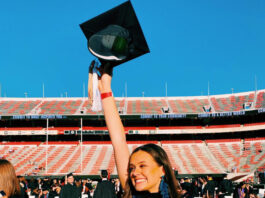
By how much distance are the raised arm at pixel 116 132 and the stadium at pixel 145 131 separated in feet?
125

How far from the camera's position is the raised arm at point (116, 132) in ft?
8.37

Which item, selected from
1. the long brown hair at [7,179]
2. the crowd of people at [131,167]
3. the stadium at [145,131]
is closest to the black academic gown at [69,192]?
the crowd of people at [131,167]

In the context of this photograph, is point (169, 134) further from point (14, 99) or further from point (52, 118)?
point (14, 99)

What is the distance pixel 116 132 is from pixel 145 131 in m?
43.0

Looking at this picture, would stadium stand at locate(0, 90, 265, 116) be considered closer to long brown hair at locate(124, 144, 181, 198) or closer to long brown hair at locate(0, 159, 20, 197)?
long brown hair at locate(0, 159, 20, 197)

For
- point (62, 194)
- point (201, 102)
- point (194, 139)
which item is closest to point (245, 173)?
point (194, 139)

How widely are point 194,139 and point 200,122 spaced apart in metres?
2.41

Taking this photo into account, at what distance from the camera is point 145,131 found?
45469mm

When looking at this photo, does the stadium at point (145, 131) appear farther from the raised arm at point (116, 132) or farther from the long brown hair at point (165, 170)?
the long brown hair at point (165, 170)

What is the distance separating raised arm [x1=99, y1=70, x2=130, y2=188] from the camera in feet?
8.37

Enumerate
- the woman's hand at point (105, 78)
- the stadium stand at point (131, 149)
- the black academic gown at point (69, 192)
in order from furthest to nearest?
the stadium stand at point (131, 149) → the black academic gown at point (69, 192) → the woman's hand at point (105, 78)

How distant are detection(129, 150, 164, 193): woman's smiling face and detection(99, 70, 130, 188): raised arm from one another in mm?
316

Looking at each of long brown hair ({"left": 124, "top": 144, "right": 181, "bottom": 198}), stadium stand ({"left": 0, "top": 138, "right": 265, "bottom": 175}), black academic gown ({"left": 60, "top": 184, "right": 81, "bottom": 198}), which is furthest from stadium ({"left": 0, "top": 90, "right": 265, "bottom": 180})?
long brown hair ({"left": 124, "top": 144, "right": 181, "bottom": 198})

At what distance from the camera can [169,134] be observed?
1821 inches
